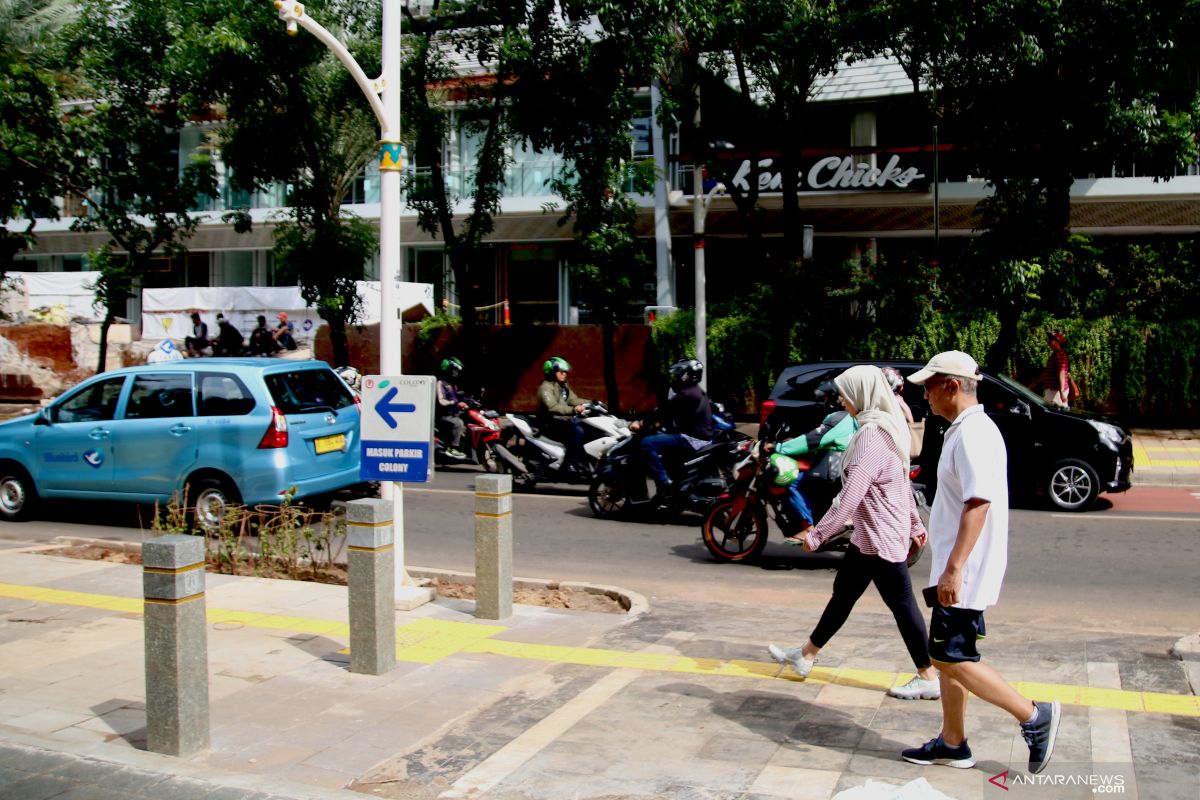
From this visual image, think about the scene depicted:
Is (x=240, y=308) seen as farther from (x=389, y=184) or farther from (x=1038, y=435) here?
(x=389, y=184)

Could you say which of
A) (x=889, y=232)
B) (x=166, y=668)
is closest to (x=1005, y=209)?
(x=889, y=232)

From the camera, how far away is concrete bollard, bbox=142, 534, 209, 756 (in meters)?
5.44

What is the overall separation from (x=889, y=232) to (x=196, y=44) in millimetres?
15194

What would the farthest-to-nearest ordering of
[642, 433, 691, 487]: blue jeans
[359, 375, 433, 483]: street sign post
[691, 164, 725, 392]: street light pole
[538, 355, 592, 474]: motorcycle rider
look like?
[691, 164, 725, 392]: street light pole
[538, 355, 592, 474]: motorcycle rider
[642, 433, 691, 487]: blue jeans
[359, 375, 433, 483]: street sign post

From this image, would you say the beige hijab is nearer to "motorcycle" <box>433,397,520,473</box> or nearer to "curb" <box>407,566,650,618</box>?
"curb" <box>407,566,650,618</box>

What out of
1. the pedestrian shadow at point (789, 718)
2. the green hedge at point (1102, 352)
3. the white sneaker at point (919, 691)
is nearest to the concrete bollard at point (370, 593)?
the pedestrian shadow at point (789, 718)

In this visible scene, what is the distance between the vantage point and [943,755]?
504cm

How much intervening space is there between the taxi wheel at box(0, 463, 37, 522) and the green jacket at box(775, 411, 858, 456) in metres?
8.71

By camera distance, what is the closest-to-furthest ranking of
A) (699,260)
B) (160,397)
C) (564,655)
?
(564,655) → (160,397) → (699,260)

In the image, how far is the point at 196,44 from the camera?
19.2 meters

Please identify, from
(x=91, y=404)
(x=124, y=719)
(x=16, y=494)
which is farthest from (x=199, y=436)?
(x=124, y=719)

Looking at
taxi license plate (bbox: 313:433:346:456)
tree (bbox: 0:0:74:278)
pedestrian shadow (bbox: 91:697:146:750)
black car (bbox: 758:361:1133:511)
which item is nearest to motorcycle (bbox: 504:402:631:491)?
black car (bbox: 758:361:1133:511)

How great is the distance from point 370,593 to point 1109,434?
957 cm

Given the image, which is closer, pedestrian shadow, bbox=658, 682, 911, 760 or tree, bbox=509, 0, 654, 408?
pedestrian shadow, bbox=658, 682, 911, 760
